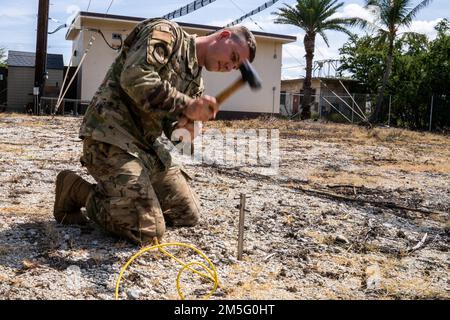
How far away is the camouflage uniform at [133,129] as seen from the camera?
10.3 feet

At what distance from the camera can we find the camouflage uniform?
3.13 meters

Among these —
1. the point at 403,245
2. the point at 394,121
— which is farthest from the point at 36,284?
the point at 394,121

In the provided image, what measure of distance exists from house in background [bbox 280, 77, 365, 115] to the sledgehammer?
78.7 ft

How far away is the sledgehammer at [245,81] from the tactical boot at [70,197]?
108 cm

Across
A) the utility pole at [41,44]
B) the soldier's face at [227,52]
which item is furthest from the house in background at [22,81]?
the soldier's face at [227,52]

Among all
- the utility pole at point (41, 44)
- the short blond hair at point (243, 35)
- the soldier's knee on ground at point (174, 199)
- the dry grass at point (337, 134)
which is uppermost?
the utility pole at point (41, 44)

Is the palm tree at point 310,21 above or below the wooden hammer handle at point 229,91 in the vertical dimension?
above

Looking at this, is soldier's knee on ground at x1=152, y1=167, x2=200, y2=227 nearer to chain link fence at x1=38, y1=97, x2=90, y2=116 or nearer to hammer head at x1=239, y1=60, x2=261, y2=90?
hammer head at x1=239, y1=60, x2=261, y2=90

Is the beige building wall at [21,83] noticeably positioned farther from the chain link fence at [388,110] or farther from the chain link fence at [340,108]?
the chain link fence at [340,108]

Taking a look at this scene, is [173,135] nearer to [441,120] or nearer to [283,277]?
[283,277]

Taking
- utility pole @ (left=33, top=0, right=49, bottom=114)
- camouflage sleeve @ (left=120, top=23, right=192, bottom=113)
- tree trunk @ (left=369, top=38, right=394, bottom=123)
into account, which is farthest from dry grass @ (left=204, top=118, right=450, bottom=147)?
camouflage sleeve @ (left=120, top=23, right=192, bottom=113)

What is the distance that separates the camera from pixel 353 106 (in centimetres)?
2900

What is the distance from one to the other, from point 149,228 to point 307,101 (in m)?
23.5
